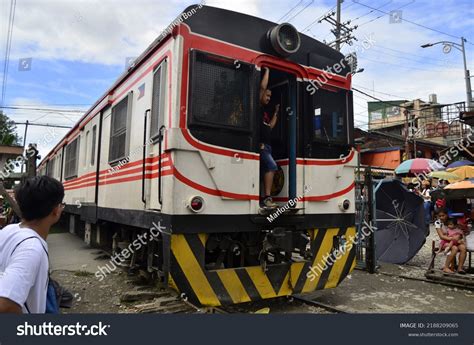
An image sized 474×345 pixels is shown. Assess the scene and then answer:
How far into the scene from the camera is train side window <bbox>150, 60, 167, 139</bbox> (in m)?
4.11

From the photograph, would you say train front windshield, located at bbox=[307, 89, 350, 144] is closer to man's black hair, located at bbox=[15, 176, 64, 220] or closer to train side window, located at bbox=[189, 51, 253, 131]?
train side window, located at bbox=[189, 51, 253, 131]

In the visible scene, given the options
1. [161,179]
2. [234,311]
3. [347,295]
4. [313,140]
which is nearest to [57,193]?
[161,179]

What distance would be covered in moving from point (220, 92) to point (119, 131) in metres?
2.16

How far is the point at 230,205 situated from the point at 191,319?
55.1 inches

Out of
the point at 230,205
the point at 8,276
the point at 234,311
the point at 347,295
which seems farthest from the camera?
the point at 347,295

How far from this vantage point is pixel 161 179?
3.94 meters

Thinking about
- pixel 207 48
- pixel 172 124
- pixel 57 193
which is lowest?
pixel 57 193

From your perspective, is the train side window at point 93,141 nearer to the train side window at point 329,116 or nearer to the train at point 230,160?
the train at point 230,160

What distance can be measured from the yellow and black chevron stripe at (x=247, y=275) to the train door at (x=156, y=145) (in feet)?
1.92

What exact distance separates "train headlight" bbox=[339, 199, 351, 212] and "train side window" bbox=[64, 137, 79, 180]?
6.76 metres

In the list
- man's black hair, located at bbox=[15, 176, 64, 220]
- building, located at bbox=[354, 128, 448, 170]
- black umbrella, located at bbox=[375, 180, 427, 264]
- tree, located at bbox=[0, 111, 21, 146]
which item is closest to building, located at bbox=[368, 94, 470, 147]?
building, located at bbox=[354, 128, 448, 170]

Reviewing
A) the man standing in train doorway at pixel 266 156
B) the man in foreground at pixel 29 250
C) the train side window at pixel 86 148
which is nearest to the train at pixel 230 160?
the man standing in train doorway at pixel 266 156

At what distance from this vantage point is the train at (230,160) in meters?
3.88

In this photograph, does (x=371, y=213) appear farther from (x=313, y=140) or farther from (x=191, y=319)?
(x=191, y=319)
